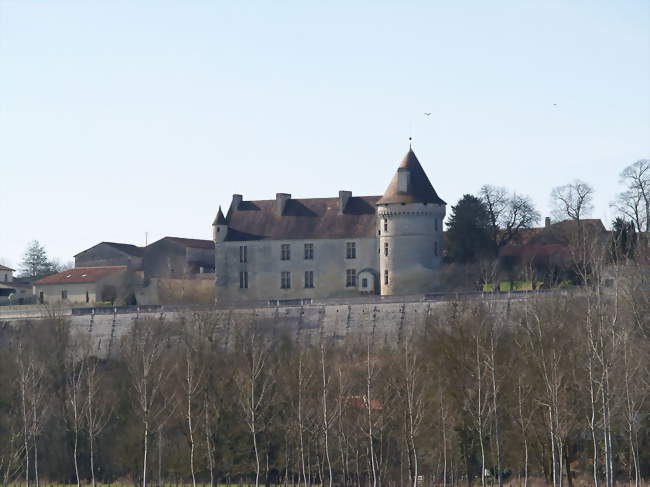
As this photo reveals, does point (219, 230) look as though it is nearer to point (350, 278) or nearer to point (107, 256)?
point (350, 278)

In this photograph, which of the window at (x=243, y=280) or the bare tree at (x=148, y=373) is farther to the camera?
the window at (x=243, y=280)

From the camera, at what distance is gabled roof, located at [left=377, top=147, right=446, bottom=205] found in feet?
270

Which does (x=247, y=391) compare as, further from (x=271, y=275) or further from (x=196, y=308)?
(x=271, y=275)

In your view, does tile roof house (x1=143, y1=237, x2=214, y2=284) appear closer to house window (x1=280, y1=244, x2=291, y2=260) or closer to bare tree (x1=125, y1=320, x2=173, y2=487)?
house window (x1=280, y1=244, x2=291, y2=260)

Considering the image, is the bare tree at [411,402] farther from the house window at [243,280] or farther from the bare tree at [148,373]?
the house window at [243,280]

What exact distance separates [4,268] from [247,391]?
68.6 metres

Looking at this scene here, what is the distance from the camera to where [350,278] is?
84500 mm

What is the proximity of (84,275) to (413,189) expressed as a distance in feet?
75.7

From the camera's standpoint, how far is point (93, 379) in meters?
58.4

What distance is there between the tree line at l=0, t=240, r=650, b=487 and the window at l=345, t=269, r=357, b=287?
72.1 ft

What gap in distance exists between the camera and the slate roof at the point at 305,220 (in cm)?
8619

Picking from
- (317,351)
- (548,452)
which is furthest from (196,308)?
(548,452)

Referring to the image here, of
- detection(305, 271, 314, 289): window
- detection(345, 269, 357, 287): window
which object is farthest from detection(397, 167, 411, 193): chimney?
detection(305, 271, 314, 289): window

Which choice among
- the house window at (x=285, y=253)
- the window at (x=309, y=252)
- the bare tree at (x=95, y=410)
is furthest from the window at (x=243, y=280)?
the bare tree at (x=95, y=410)
